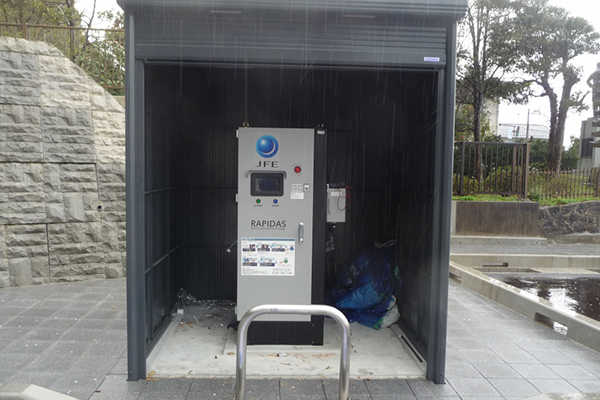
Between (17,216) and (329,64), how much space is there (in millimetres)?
5305

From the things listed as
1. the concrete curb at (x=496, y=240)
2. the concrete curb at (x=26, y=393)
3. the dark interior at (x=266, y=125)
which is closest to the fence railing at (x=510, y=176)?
the concrete curb at (x=496, y=240)

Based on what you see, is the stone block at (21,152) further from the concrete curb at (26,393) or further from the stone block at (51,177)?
the concrete curb at (26,393)

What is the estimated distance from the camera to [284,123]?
5684 mm

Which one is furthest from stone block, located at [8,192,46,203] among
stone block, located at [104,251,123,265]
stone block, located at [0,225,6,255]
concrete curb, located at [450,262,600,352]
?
concrete curb, located at [450,262,600,352]

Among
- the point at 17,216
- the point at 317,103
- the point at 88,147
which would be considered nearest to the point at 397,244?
the point at 317,103

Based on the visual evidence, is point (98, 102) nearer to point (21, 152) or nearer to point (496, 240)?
point (21, 152)

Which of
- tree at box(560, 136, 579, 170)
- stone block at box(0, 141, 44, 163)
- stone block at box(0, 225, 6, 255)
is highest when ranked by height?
tree at box(560, 136, 579, 170)

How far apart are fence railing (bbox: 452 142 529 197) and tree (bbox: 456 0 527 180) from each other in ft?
6.53

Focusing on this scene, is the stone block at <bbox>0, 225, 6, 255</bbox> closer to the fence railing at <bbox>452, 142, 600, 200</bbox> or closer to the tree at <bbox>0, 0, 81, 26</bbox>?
the tree at <bbox>0, 0, 81, 26</bbox>

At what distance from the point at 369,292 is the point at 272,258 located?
135 cm

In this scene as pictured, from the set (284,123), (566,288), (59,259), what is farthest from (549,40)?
(59,259)

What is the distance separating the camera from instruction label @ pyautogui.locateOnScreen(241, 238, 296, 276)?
4.41 m

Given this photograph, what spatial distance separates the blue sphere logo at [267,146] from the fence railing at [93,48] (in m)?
4.81

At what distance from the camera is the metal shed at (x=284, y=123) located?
355 centimetres
